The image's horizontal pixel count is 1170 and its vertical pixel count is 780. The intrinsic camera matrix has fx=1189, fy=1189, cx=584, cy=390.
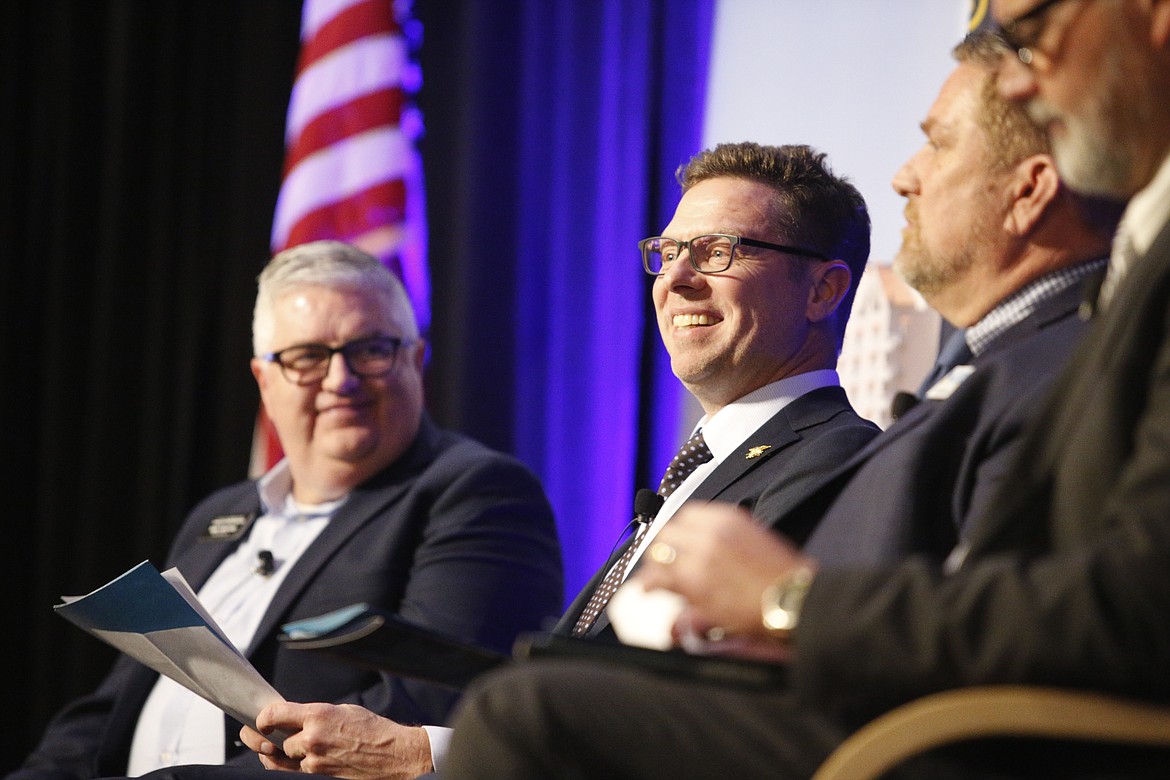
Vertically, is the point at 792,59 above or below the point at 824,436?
above

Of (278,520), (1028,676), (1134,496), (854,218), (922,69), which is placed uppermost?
(922,69)

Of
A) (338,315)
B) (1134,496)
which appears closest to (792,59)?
(338,315)

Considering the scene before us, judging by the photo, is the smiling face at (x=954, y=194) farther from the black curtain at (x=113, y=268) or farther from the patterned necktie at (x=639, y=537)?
the black curtain at (x=113, y=268)

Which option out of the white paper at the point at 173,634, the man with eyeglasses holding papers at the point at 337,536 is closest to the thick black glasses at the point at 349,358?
the man with eyeglasses holding papers at the point at 337,536

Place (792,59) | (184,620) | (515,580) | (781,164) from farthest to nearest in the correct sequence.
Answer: (792,59), (515,580), (781,164), (184,620)

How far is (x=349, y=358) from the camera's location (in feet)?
9.75

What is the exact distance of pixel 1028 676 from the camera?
37.6 inches

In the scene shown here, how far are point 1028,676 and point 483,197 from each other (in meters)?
3.17

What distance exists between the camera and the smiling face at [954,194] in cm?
163

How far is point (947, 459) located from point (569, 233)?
2.48 meters

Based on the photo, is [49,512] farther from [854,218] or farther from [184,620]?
[854,218]

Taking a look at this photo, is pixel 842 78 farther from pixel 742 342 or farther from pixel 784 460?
pixel 784 460

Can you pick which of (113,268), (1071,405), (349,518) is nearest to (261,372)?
(349,518)

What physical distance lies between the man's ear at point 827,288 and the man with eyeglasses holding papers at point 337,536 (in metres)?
0.81
